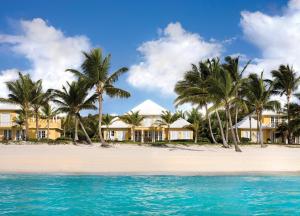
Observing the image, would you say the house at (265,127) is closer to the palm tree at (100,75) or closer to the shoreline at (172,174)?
the palm tree at (100,75)

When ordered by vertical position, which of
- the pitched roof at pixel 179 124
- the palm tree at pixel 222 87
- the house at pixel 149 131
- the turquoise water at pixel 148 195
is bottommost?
the turquoise water at pixel 148 195

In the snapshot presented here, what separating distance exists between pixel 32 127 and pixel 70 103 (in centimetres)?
1788

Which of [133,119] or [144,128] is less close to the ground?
[133,119]

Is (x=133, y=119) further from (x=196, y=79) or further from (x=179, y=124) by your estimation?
(x=196, y=79)

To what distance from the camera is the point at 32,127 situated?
47.9 m

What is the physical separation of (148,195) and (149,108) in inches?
1623

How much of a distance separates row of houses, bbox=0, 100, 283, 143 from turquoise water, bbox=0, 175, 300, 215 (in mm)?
31930

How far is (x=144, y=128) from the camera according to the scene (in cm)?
4800

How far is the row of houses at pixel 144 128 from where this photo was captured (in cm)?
4604

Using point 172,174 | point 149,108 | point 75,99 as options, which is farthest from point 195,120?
point 172,174

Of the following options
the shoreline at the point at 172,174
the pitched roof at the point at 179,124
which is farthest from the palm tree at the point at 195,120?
the shoreline at the point at 172,174

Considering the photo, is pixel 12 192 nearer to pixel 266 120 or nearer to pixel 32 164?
pixel 32 164

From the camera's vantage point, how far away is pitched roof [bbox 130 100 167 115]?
50875 millimetres

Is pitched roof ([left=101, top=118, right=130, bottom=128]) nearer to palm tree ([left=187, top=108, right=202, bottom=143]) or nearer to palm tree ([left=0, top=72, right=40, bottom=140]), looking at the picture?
palm tree ([left=187, top=108, right=202, bottom=143])
